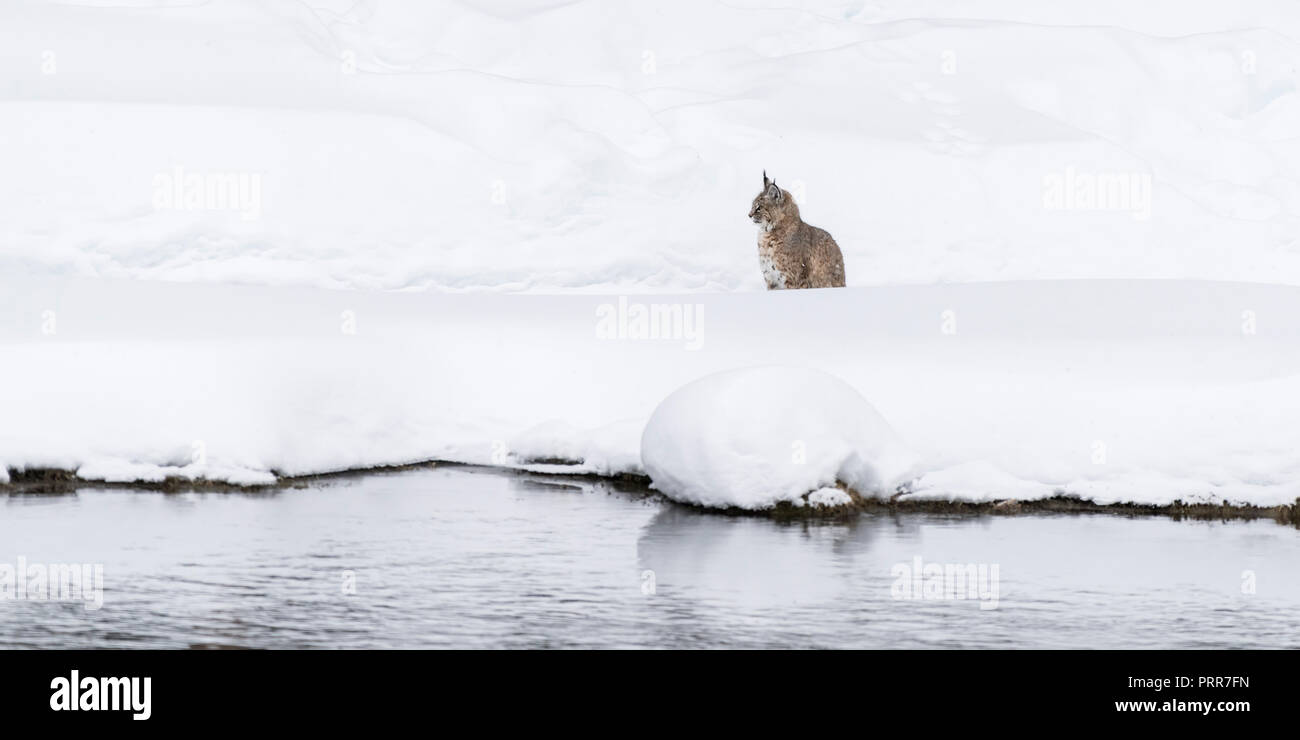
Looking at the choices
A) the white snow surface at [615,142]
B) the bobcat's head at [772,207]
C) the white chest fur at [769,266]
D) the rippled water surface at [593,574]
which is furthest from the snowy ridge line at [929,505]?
the white snow surface at [615,142]

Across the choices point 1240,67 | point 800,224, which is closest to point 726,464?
point 800,224

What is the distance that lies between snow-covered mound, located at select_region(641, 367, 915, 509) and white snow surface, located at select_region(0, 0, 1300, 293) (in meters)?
10.3

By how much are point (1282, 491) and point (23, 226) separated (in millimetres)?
19140

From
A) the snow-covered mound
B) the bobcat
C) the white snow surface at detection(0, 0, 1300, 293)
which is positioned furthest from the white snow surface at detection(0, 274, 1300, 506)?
the white snow surface at detection(0, 0, 1300, 293)

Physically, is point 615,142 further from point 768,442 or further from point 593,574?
point 593,574

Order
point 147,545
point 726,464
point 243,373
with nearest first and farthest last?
1. point 147,545
2. point 726,464
3. point 243,373

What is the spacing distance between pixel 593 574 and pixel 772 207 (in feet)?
31.9

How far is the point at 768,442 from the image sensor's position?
50.9 ft

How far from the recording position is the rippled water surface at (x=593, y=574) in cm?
1103

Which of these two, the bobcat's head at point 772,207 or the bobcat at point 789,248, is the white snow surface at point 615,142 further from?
the bobcat's head at point 772,207

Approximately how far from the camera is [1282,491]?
1608 centimetres

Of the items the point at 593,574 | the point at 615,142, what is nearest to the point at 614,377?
the point at 593,574

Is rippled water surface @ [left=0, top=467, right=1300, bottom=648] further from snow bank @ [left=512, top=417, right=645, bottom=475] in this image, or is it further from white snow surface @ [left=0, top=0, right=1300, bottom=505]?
white snow surface @ [left=0, top=0, right=1300, bottom=505]
